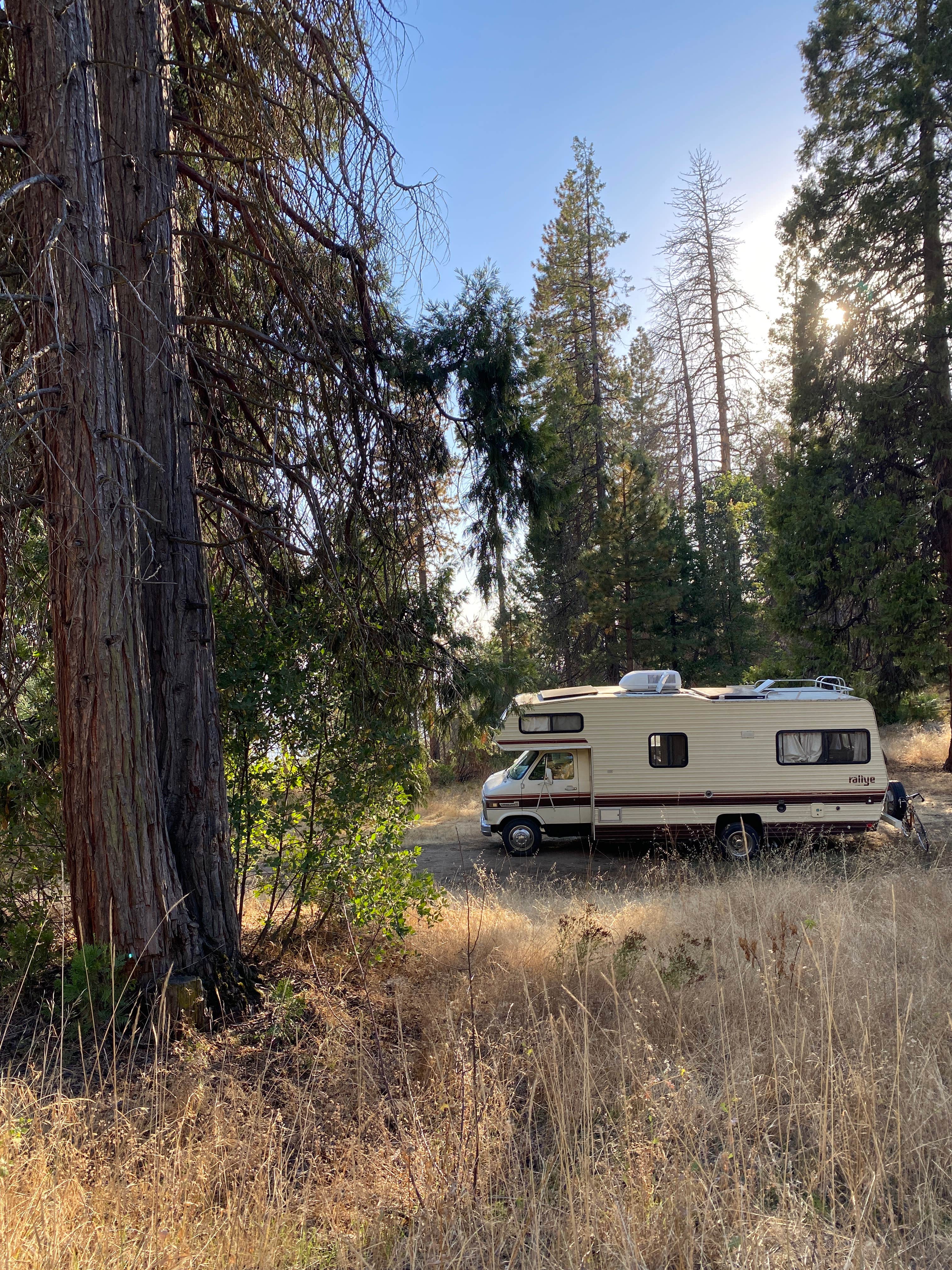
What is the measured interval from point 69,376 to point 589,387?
→ 22.1 metres

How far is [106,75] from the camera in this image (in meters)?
5.10

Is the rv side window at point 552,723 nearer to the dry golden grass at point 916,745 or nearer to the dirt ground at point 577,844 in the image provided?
the dirt ground at point 577,844

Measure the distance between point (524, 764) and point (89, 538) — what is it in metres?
10.9

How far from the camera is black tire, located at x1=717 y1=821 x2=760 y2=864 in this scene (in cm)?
1306

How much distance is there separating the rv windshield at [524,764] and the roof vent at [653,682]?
207cm

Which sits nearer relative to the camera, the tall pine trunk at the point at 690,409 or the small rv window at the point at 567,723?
the small rv window at the point at 567,723

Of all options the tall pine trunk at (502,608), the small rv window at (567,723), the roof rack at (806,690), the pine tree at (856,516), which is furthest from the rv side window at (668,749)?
the tall pine trunk at (502,608)

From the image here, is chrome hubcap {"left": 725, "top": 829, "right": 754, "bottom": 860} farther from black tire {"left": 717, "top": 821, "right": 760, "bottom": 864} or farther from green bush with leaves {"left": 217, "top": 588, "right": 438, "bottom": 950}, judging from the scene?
green bush with leaves {"left": 217, "top": 588, "right": 438, "bottom": 950}

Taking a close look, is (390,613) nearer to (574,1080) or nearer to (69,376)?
(69,376)

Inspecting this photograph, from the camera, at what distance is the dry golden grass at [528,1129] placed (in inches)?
98.4

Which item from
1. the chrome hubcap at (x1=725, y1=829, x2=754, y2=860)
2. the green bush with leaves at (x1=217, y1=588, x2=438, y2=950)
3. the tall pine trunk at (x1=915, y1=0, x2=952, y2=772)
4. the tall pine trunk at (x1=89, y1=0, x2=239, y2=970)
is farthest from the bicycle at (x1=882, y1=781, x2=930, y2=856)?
the tall pine trunk at (x1=89, y1=0, x2=239, y2=970)

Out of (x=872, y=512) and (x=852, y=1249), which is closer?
(x=852, y=1249)

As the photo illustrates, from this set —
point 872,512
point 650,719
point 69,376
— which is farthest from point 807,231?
point 69,376

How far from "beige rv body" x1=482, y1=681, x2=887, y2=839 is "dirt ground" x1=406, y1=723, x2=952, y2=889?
2.85ft
